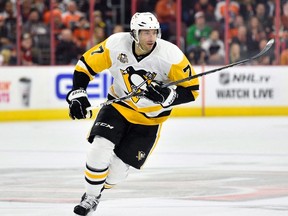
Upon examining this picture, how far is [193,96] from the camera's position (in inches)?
234

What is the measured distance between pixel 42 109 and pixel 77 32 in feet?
5.10

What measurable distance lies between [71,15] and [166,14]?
1.53 meters

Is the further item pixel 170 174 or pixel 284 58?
pixel 284 58

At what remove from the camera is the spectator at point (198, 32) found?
15.9 metres

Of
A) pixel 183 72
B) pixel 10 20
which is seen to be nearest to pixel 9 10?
pixel 10 20

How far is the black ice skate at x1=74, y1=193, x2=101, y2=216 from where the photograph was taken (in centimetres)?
Answer: 560

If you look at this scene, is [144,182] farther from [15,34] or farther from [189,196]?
[15,34]

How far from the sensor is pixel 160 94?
5.79m

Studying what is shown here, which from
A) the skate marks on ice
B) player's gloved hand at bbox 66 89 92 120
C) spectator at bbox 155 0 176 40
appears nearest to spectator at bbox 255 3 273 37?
spectator at bbox 155 0 176 40

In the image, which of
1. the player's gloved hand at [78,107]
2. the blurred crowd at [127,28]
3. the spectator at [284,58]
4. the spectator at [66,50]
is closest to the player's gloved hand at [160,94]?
the player's gloved hand at [78,107]

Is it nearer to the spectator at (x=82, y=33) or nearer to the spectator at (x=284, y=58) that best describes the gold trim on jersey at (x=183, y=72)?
the spectator at (x=82, y=33)

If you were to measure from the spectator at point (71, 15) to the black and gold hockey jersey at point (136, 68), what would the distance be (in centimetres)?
959

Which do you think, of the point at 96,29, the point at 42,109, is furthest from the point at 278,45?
the point at 42,109

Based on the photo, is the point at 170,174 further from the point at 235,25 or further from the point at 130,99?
the point at 235,25
